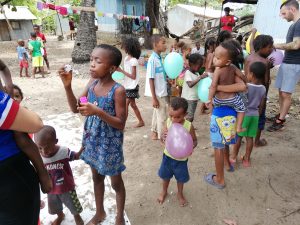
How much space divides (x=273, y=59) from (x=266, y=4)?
663cm

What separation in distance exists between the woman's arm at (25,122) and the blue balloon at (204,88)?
279cm

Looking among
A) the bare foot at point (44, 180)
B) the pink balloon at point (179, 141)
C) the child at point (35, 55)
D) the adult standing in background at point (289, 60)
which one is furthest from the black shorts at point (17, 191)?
the child at point (35, 55)

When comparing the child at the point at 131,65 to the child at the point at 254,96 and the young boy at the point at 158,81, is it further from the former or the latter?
the child at the point at 254,96

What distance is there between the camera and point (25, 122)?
3.99 ft

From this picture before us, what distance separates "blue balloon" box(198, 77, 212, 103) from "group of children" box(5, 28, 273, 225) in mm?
107

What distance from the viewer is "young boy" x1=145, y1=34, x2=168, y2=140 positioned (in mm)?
3641

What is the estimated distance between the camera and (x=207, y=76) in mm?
3822

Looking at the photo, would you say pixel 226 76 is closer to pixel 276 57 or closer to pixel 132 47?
pixel 132 47

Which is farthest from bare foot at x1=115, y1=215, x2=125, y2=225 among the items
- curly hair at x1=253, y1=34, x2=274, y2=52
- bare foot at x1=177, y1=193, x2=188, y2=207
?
curly hair at x1=253, y1=34, x2=274, y2=52

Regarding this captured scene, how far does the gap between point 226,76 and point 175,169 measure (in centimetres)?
112

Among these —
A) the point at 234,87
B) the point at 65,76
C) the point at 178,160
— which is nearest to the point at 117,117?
the point at 65,76

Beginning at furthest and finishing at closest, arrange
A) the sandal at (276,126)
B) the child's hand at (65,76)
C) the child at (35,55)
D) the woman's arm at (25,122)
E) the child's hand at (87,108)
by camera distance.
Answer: the child at (35,55) < the sandal at (276,126) < the child's hand at (65,76) < the child's hand at (87,108) < the woman's arm at (25,122)

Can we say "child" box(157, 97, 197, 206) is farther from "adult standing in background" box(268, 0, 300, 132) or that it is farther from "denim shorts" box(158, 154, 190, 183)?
"adult standing in background" box(268, 0, 300, 132)

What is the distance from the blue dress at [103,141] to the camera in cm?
199
